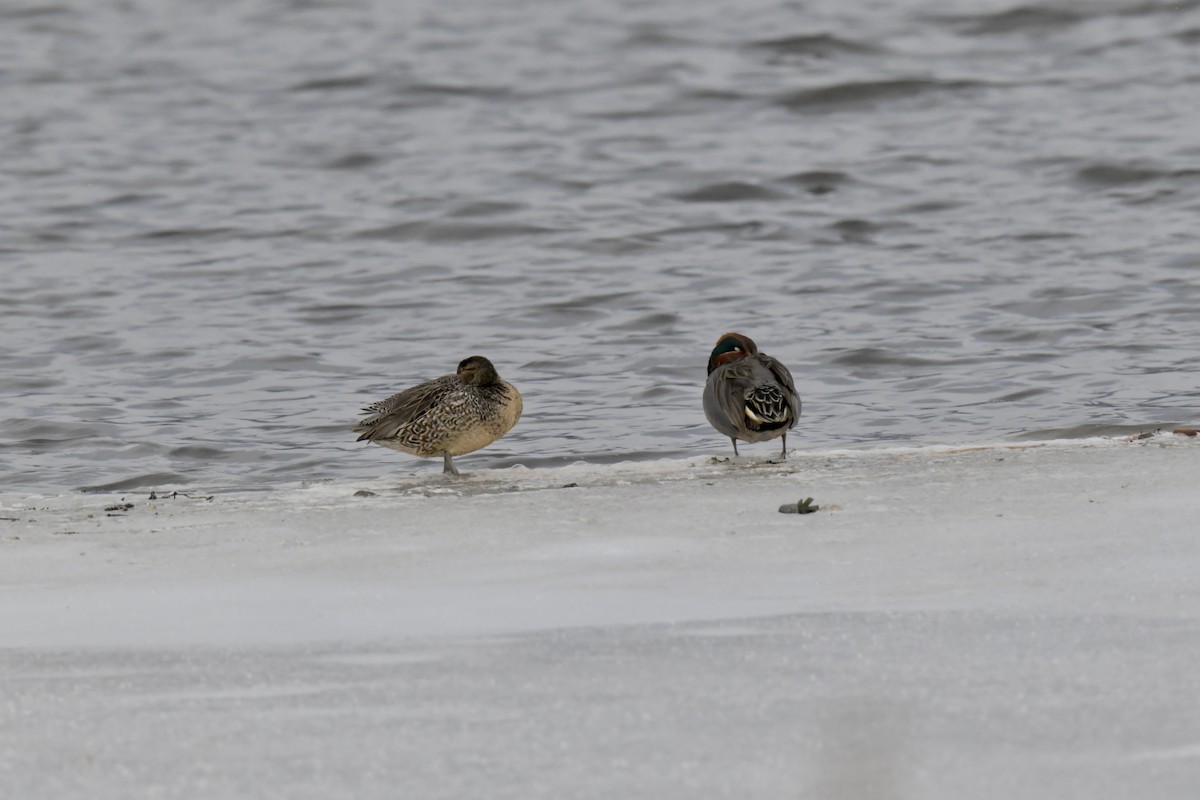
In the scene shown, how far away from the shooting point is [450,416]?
7.83 meters

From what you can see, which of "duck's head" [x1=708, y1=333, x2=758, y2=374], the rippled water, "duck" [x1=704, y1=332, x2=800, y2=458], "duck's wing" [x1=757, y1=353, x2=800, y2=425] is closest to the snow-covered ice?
"duck" [x1=704, y1=332, x2=800, y2=458]

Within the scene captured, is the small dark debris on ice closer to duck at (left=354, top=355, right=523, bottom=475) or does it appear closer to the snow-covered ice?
the snow-covered ice

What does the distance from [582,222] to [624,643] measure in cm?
1103

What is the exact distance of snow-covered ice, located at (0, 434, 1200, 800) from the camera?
12.5ft

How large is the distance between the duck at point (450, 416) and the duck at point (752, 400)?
2.78 ft

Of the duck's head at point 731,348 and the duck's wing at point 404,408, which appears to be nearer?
the duck's wing at point 404,408

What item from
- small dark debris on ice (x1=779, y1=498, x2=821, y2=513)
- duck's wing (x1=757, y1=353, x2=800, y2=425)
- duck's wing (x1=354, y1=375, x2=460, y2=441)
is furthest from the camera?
duck's wing (x1=354, y1=375, x2=460, y2=441)

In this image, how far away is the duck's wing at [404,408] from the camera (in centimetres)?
795

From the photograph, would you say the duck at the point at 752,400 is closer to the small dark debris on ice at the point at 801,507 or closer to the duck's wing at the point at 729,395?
the duck's wing at the point at 729,395

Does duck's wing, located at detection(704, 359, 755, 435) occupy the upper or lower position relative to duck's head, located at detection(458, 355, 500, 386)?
lower

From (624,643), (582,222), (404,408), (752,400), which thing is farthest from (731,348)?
(582,222)

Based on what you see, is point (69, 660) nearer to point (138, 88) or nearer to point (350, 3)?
point (138, 88)

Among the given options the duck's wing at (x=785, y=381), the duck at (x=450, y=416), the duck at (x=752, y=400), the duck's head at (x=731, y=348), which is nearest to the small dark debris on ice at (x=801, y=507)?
the duck at (x=752, y=400)

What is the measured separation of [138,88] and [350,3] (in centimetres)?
588
